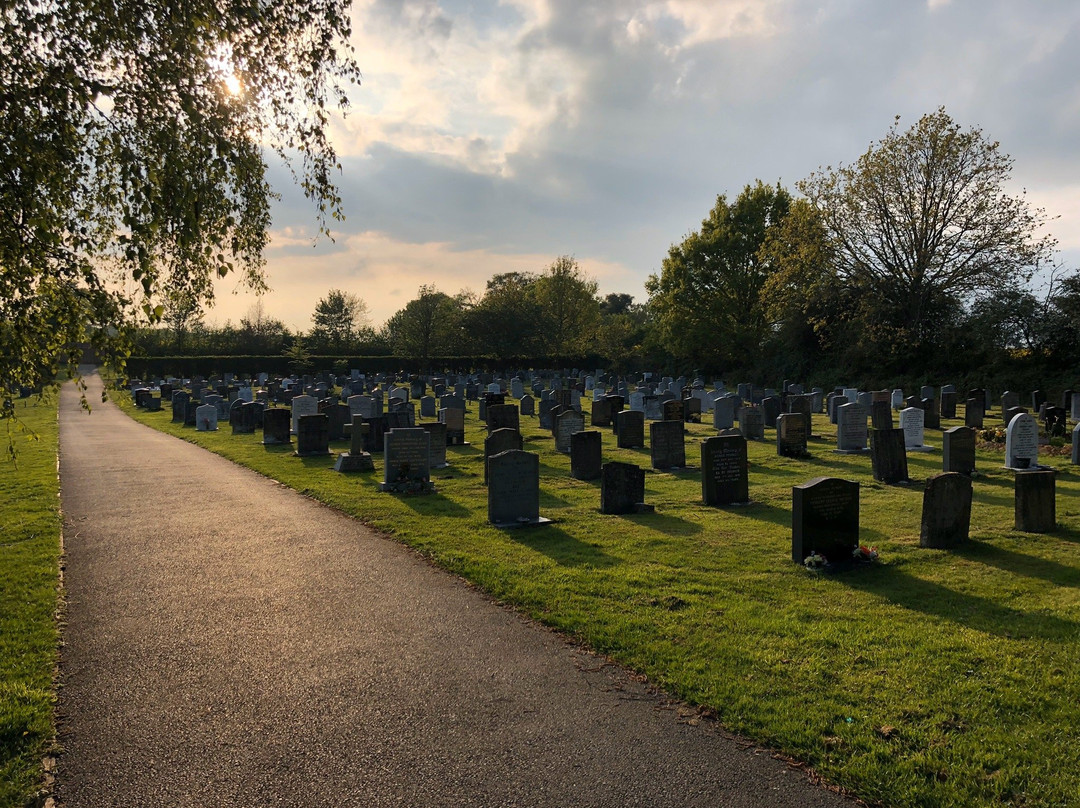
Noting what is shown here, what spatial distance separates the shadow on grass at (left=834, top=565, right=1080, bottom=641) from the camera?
6.29m

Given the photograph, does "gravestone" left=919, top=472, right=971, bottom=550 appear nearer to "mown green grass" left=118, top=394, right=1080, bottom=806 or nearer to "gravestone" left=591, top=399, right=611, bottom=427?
"mown green grass" left=118, top=394, right=1080, bottom=806

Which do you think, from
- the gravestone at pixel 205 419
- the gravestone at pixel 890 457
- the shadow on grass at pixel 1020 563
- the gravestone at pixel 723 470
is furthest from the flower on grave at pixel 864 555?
the gravestone at pixel 205 419

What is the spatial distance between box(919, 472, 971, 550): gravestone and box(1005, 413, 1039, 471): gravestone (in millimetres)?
7090

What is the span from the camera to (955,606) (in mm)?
6961

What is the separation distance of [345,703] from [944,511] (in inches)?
297

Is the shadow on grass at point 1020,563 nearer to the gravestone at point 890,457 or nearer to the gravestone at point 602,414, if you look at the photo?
the gravestone at point 890,457

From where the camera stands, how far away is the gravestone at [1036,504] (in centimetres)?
973

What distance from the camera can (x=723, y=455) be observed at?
1200cm

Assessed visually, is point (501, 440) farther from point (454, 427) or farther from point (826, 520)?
point (826, 520)

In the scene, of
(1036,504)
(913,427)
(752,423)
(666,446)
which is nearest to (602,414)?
(752,423)

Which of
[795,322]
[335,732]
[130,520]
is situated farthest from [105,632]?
[795,322]

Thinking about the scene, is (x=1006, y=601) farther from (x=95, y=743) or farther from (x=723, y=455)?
(x=95, y=743)

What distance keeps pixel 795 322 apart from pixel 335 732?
42.4 metres

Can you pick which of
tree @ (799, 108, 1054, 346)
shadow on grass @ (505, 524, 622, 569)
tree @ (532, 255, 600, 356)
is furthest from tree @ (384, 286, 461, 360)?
shadow on grass @ (505, 524, 622, 569)
